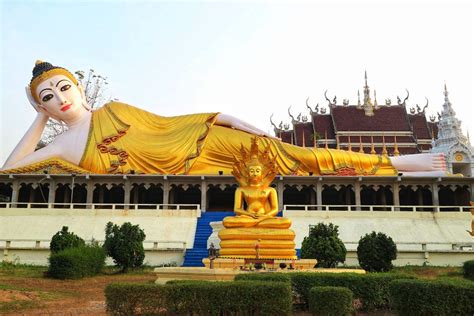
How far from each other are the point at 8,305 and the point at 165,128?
66.7ft

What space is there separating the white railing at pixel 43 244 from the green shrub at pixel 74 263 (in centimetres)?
351

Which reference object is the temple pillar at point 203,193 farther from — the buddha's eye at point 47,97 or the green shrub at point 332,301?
the green shrub at point 332,301

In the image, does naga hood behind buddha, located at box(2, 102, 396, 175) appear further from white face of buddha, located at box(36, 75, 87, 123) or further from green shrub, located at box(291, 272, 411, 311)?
green shrub, located at box(291, 272, 411, 311)

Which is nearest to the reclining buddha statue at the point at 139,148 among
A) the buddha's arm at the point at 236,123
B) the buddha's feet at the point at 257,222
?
the buddha's arm at the point at 236,123

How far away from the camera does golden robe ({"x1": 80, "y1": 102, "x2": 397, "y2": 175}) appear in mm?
26922

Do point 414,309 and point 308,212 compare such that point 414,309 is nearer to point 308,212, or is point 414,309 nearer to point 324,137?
point 308,212

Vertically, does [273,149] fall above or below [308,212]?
above

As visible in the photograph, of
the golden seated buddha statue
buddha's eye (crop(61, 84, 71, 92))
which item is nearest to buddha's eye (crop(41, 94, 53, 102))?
buddha's eye (crop(61, 84, 71, 92))

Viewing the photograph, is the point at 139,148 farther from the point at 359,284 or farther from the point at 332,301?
the point at 332,301

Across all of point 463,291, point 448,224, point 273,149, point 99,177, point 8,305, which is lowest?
point 8,305

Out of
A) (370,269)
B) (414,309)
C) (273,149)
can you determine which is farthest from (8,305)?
(273,149)

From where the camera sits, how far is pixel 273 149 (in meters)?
27.7

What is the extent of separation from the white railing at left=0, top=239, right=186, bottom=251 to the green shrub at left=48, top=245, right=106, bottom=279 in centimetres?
351

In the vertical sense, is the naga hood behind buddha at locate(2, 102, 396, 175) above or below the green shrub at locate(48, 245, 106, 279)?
above
